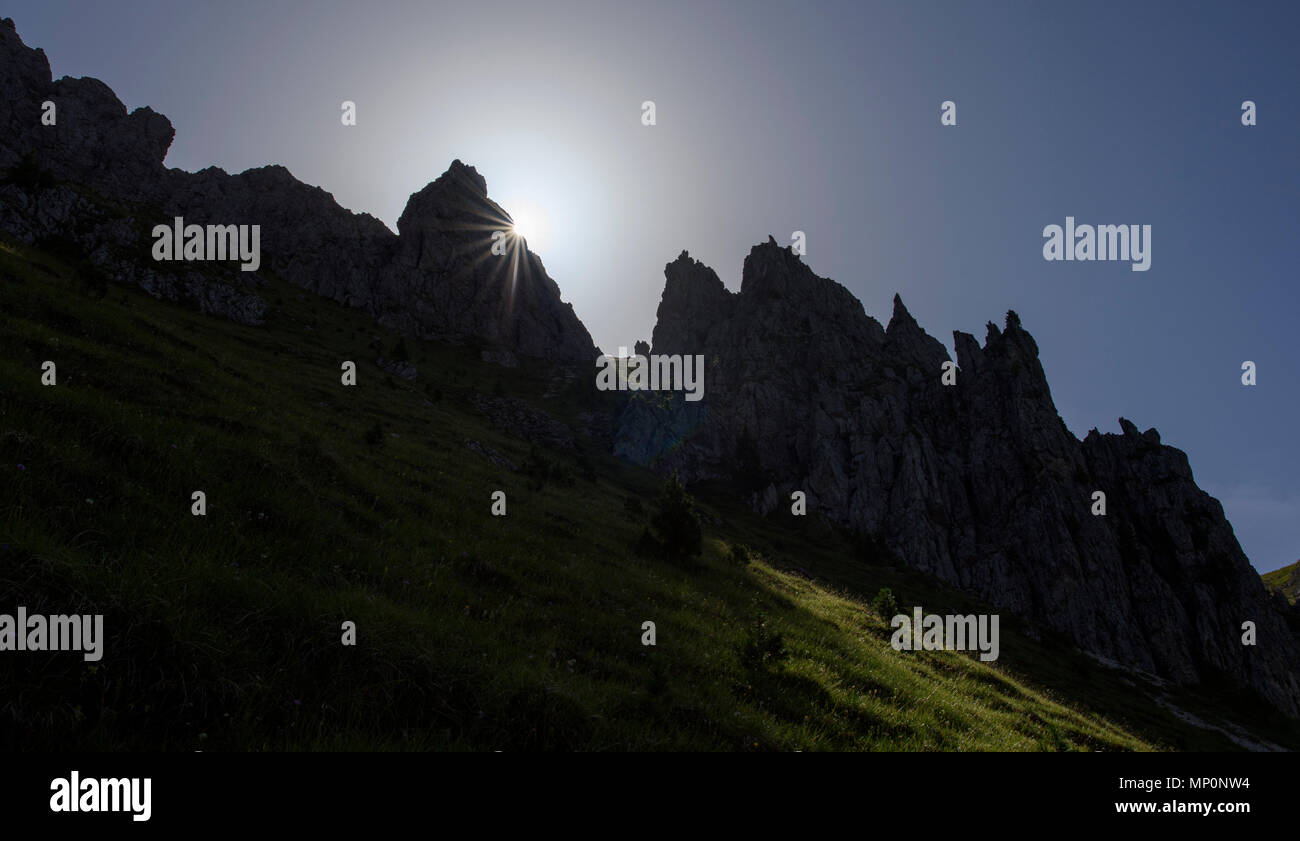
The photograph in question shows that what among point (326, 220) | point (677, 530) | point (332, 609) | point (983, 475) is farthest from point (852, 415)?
point (326, 220)

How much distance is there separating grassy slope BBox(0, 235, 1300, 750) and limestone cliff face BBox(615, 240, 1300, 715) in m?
88.4

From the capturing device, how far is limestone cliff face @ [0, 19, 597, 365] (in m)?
115

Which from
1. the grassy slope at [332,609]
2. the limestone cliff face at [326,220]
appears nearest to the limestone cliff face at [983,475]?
the limestone cliff face at [326,220]

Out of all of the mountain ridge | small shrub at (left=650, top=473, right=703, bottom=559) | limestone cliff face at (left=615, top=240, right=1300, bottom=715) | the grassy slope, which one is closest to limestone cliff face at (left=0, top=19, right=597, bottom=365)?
the mountain ridge

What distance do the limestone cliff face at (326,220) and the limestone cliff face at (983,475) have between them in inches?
2250

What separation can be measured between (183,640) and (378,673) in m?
1.71

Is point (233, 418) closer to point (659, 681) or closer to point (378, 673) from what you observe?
point (378, 673)

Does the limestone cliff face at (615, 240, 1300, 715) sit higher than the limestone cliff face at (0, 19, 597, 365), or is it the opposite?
the limestone cliff face at (0, 19, 597, 365)

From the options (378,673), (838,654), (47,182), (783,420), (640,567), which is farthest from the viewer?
(783,420)

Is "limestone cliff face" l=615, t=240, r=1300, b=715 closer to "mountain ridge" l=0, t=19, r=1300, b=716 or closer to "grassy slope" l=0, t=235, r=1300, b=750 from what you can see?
"mountain ridge" l=0, t=19, r=1300, b=716
